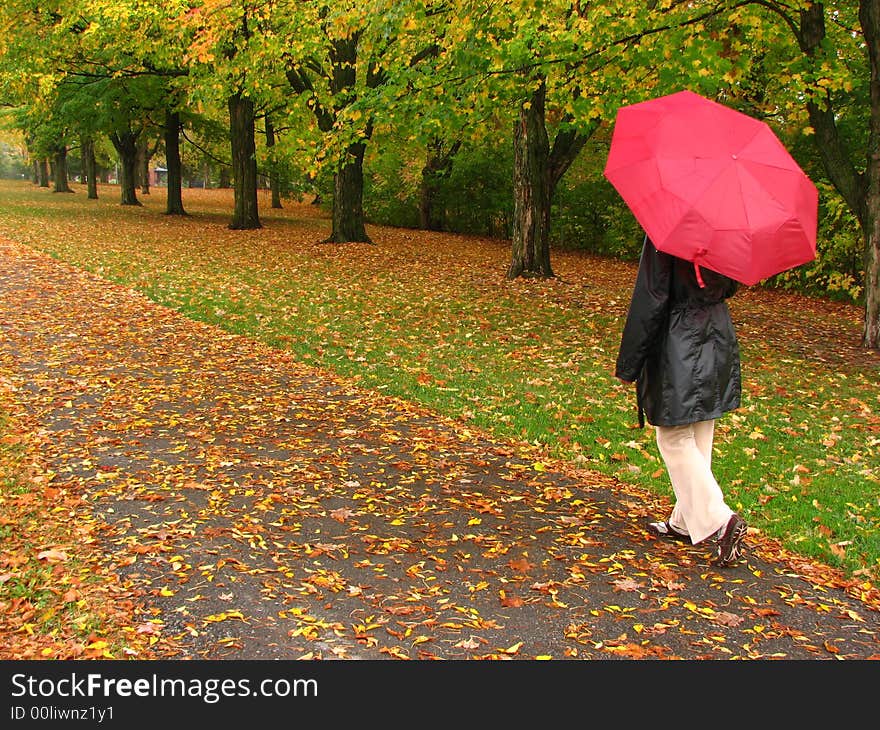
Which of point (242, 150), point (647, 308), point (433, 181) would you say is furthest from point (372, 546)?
point (433, 181)

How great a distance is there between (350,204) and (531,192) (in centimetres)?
777

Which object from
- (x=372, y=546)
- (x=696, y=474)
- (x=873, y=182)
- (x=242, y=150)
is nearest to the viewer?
(x=696, y=474)

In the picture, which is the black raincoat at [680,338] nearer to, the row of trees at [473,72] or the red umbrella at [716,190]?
the red umbrella at [716,190]

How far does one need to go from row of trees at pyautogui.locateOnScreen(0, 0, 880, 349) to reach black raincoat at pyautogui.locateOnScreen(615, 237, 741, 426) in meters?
6.64

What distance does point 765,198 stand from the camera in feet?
13.4

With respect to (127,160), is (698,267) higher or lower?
lower

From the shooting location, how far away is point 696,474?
454 centimetres

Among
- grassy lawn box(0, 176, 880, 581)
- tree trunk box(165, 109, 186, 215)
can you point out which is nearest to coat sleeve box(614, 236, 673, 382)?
grassy lawn box(0, 176, 880, 581)

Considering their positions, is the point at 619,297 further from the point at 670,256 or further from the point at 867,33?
the point at 670,256

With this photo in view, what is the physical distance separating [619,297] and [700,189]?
11.1 m

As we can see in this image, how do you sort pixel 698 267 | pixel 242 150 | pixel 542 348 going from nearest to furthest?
1. pixel 698 267
2. pixel 542 348
3. pixel 242 150

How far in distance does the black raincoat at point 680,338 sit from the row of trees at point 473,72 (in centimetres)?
664

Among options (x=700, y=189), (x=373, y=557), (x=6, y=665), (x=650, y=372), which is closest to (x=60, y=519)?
(x=6, y=665)

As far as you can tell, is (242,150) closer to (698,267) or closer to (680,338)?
(680,338)
